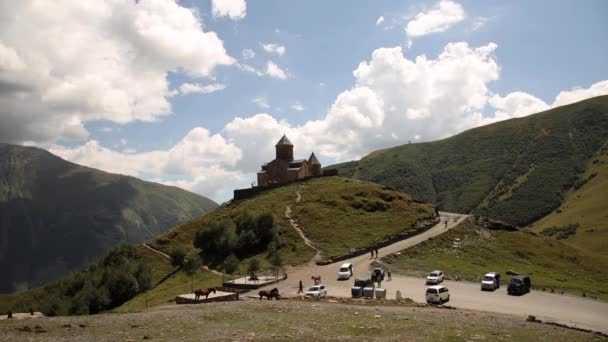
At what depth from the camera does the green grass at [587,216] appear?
426 feet

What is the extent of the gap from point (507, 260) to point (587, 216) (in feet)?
330

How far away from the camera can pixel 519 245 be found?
79.4 meters

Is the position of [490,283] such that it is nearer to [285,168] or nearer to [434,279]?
[434,279]

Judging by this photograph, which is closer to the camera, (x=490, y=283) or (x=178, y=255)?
(x=490, y=283)

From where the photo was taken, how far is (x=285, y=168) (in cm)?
13075

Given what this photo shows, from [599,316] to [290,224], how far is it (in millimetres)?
53980

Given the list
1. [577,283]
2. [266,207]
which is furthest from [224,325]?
[266,207]

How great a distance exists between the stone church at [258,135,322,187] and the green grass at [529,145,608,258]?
69.0 meters

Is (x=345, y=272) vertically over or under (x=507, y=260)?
under

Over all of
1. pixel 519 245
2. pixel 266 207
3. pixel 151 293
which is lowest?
pixel 151 293

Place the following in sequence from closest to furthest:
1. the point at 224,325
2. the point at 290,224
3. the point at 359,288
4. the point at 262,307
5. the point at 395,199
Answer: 1. the point at 224,325
2. the point at 262,307
3. the point at 359,288
4. the point at 290,224
5. the point at 395,199

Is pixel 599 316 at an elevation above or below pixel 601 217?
below

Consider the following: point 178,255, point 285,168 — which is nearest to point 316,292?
point 178,255

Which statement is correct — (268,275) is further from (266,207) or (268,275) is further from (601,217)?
(601,217)
